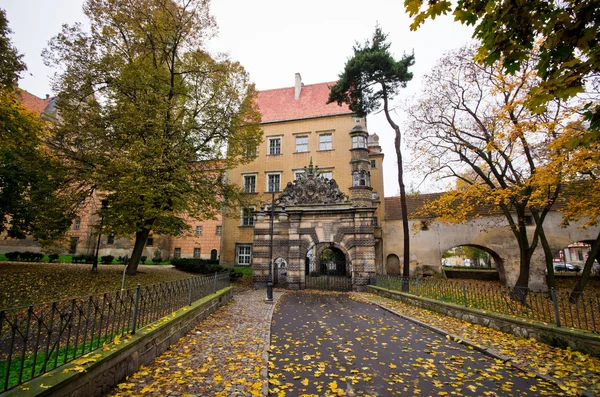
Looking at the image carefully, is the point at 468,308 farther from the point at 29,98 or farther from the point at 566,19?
the point at 29,98

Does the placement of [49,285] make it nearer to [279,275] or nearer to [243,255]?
[279,275]

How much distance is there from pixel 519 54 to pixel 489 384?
5016 mm

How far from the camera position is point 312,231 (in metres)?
19.5

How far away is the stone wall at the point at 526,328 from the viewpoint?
604 centimetres

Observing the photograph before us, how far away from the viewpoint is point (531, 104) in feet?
12.9

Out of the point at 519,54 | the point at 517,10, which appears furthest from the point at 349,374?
the point at 517,10

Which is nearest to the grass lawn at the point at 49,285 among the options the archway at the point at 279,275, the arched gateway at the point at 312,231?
the arched gateway at the point at 312,231

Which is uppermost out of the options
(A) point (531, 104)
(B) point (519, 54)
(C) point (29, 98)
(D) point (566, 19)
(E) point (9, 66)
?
(C) point (29, 98)

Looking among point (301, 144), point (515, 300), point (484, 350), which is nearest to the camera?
point (484, 350)

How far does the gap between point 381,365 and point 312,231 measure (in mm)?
13820

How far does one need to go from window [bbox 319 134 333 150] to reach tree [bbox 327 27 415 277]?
29.7ft

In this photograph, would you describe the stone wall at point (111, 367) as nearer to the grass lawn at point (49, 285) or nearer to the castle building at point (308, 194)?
the grass lawn at point (49, 285)

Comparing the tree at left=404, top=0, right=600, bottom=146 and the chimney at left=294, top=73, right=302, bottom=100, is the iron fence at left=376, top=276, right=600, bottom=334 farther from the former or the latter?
the chimney at left=294, top=73, right=302, bottom=100

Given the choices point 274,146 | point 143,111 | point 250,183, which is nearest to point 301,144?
point 274,146
